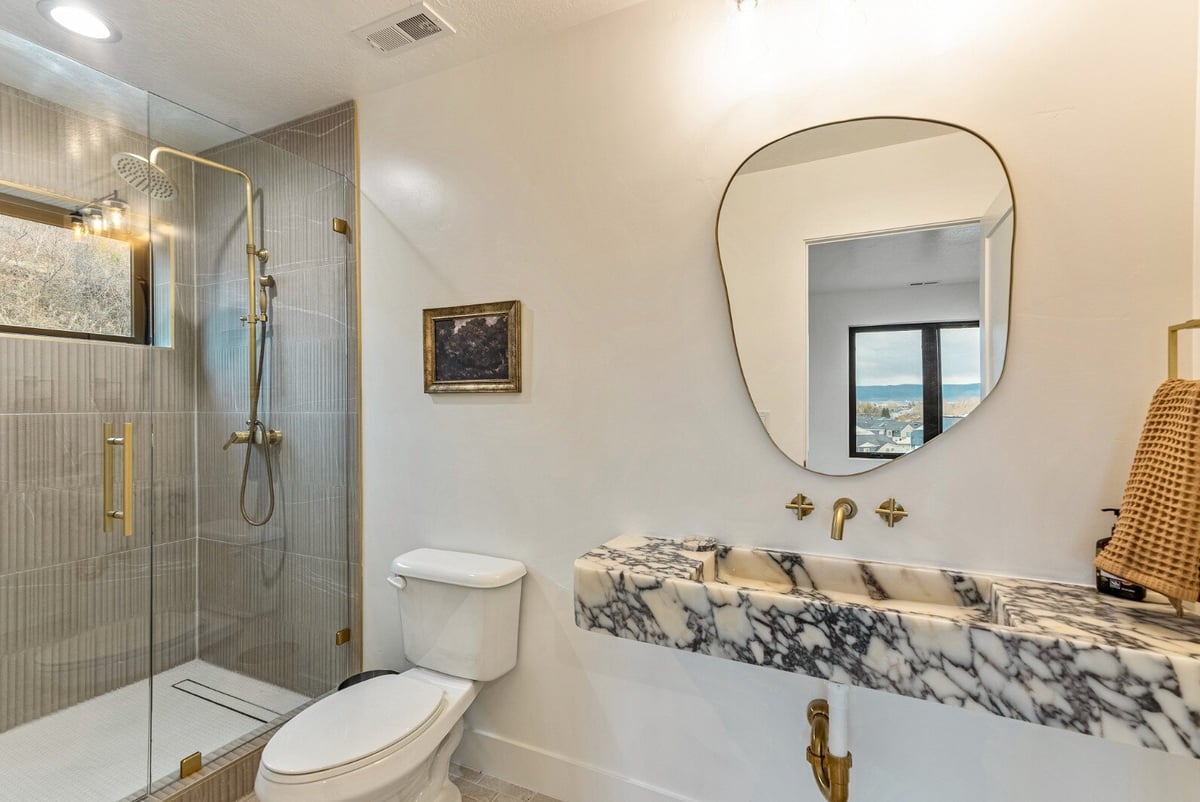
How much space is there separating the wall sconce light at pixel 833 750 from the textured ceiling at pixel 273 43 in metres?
1.96

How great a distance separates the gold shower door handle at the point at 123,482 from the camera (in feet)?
5.68

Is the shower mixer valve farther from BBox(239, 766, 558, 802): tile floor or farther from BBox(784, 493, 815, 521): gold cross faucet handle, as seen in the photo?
BBox(784, 493, 815, 521): gold cross faucet handle

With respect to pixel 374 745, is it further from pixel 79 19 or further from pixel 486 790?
pixel 79 19

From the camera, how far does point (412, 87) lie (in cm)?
206

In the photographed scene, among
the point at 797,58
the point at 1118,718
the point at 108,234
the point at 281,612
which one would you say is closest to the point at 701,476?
the point at 1118,718

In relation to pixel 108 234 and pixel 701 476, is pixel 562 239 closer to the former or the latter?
pixel 701 476

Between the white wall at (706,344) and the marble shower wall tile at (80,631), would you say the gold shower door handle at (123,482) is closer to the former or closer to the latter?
the marble shower wall tile at (80,631)

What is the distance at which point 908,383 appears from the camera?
1389 millimetres

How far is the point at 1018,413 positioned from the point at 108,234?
2568 mm

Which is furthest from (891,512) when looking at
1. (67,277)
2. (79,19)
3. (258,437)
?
(79,19)

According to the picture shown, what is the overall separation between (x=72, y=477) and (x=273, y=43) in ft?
4.94

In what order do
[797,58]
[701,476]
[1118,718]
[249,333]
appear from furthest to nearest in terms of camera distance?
[249,333] < [701,476] < [797,58] < [1118,718]

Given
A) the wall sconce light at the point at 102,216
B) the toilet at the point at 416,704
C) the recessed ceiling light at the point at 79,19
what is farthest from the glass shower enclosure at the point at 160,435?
the toilet at the point at 416,704

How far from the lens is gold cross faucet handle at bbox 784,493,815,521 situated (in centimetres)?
148
